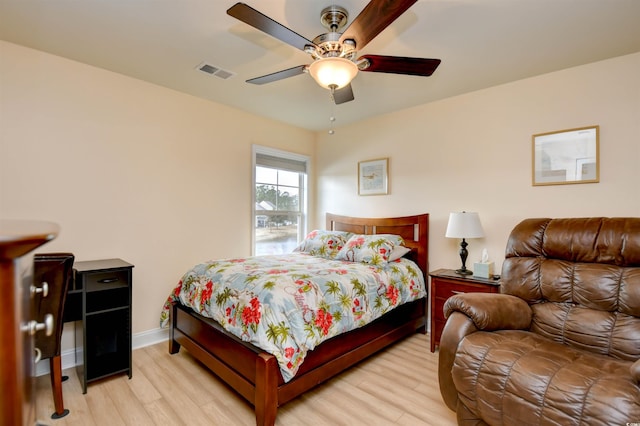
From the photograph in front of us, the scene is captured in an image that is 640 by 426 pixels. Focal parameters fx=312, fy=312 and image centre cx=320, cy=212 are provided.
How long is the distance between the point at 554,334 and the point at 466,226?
109 centimetres

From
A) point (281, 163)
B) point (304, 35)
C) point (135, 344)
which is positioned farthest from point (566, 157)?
point (135, 344)

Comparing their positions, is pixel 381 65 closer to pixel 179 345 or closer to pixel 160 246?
pixel 160 246

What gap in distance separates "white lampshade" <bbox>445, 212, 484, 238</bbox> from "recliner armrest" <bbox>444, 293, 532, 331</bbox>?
791 millimetres

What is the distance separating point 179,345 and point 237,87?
2497 millimetres

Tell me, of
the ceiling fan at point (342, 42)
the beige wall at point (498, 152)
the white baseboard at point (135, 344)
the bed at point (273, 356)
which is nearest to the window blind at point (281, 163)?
the beige wall at point (498, 152)

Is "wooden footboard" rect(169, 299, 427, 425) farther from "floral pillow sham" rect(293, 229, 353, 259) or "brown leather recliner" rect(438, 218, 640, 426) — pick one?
"floral pillow sham" rect(293, 229, 353, 259)

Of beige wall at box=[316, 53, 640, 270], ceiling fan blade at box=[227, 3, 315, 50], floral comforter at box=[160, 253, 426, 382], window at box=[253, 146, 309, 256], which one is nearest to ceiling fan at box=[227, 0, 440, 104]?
ceiling fan blade at box=[227, 3, 315, 50]

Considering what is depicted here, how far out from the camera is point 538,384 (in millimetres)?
1416

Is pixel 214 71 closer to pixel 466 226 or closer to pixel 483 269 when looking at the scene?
pixel 466 226

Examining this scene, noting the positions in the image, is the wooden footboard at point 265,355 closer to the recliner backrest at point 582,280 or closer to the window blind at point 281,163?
the recliner backrest at point 582,280

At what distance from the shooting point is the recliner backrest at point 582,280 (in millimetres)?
1814

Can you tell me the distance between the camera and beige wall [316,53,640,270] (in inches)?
95.8

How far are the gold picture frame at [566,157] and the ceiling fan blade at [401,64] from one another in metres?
1.50

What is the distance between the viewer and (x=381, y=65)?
6.35 ft
